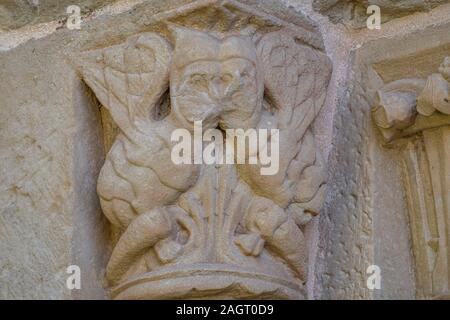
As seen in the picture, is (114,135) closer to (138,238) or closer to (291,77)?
(138,238)

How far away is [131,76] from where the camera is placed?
1800 mm

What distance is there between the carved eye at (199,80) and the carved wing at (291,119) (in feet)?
0.37

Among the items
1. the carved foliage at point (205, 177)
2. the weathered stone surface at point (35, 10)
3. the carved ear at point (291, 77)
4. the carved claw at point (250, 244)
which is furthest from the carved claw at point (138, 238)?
the weathered stone surface at point (35, 10)

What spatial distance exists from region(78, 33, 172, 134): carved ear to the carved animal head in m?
0.03

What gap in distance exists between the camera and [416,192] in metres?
1.89

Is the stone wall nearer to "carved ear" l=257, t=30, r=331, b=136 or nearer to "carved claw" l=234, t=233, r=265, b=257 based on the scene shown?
"carved ear" l=257, t=30, r=331, b=136

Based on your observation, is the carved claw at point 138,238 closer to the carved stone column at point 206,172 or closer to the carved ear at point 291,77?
the carved stone column at point 206,172

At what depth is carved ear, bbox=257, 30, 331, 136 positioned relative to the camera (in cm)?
180

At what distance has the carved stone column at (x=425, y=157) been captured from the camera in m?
1.82

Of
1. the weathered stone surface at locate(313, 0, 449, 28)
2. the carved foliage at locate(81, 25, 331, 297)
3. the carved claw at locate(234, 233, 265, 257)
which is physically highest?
the weathered stone surface at locate(313, 0, 449, 28)

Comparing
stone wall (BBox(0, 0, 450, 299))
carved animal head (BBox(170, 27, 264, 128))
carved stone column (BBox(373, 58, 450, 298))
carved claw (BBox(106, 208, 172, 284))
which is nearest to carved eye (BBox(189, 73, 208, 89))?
carved animal head (BBox(170, 27, 264, 128))

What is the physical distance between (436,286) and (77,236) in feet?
1.98

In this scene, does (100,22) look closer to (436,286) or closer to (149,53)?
(149,53)
